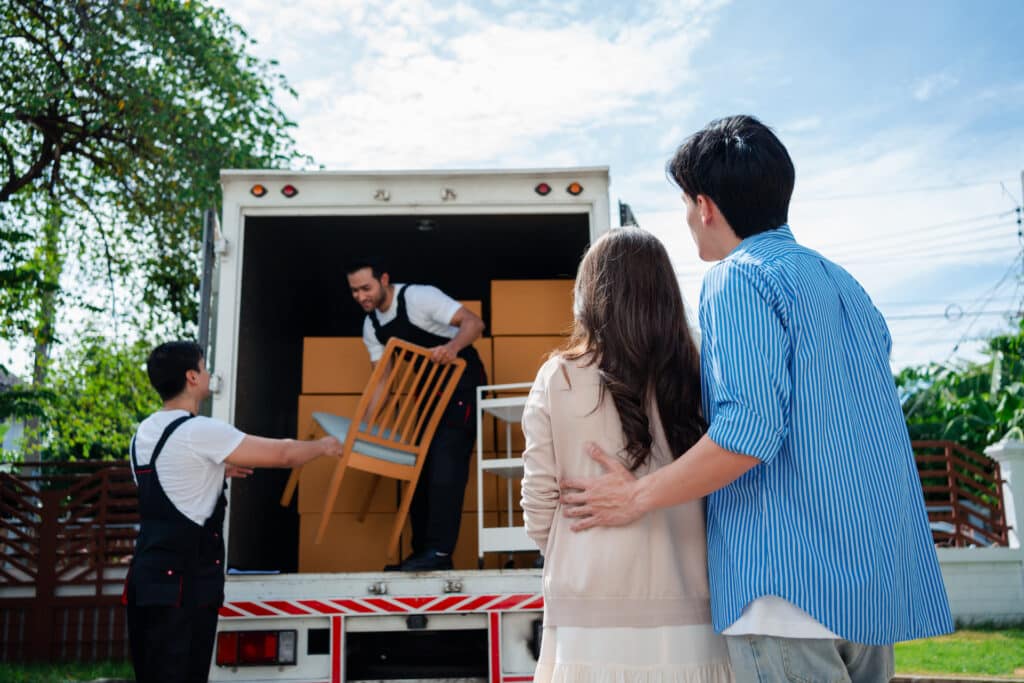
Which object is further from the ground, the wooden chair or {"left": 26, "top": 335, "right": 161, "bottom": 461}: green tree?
{"left": 26, "top": 335, "right": 161, "bottom": 461}: green tree

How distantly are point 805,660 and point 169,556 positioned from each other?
7.62 feet

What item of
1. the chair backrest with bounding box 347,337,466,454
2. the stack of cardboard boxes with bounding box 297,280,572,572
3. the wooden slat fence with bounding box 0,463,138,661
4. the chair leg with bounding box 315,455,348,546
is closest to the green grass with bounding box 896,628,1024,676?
the stack of cardboard boxes with bounding box 297,280,572,572

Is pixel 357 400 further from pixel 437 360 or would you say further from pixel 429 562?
pixel 429 562

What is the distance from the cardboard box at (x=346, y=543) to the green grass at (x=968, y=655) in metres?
4.19

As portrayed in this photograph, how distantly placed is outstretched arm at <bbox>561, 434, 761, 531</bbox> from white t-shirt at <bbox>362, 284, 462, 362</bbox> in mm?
3109

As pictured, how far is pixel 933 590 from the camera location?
1.68 metres

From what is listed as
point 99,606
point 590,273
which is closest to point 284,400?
point 590,273

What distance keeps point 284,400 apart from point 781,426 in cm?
414

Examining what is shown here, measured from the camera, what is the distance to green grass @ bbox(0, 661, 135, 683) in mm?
7812

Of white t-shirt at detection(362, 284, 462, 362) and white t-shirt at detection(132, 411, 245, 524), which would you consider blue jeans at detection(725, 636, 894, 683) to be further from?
white t-shirt at detection(362, 284, 462, 362)

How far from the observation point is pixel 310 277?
5.69 m

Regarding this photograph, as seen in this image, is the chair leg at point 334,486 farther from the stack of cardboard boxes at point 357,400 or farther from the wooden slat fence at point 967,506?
the wooden slat fence at point 967,506

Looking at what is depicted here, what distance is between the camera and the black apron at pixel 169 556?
3.16 metres

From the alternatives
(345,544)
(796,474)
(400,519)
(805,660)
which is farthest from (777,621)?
(345,544)
